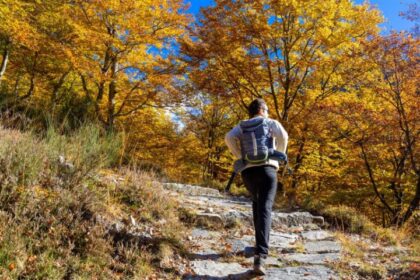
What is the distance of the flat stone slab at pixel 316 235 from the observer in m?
5.52

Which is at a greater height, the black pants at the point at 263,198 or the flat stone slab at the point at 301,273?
the black pants at the point at 263,198

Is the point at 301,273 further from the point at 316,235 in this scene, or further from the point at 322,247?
the point at 316,235

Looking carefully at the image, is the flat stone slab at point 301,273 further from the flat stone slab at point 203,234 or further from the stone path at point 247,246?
the flat stone slab at point 203,234

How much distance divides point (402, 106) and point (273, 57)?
12.9ft

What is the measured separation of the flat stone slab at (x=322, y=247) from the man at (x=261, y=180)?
135cm

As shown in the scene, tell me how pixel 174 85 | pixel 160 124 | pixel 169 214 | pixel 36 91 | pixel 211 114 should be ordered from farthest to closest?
pixel 211 114 < pixel 36 91 < pixel 160 124 < pixel 174 85 < pixel 169 214

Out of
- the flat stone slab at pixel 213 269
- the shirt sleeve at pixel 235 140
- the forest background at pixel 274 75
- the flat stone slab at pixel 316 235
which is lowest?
the flat stone slab at pixel 213 269

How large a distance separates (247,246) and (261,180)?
123cm

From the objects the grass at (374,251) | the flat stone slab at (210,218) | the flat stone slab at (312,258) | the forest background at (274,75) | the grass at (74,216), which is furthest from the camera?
the forest background at (274,75)

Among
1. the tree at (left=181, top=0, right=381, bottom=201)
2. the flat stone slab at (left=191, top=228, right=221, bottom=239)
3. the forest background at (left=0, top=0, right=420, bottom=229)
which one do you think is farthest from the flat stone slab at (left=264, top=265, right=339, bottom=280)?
the tree at (left=181, top=0, right=381, bottom=201)

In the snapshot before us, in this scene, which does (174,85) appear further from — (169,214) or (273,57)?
(169,214)

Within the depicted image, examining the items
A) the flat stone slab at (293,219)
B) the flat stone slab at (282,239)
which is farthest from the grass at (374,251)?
the flat stone slab at (282,239)

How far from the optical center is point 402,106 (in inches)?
337

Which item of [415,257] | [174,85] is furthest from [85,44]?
[415,257]
